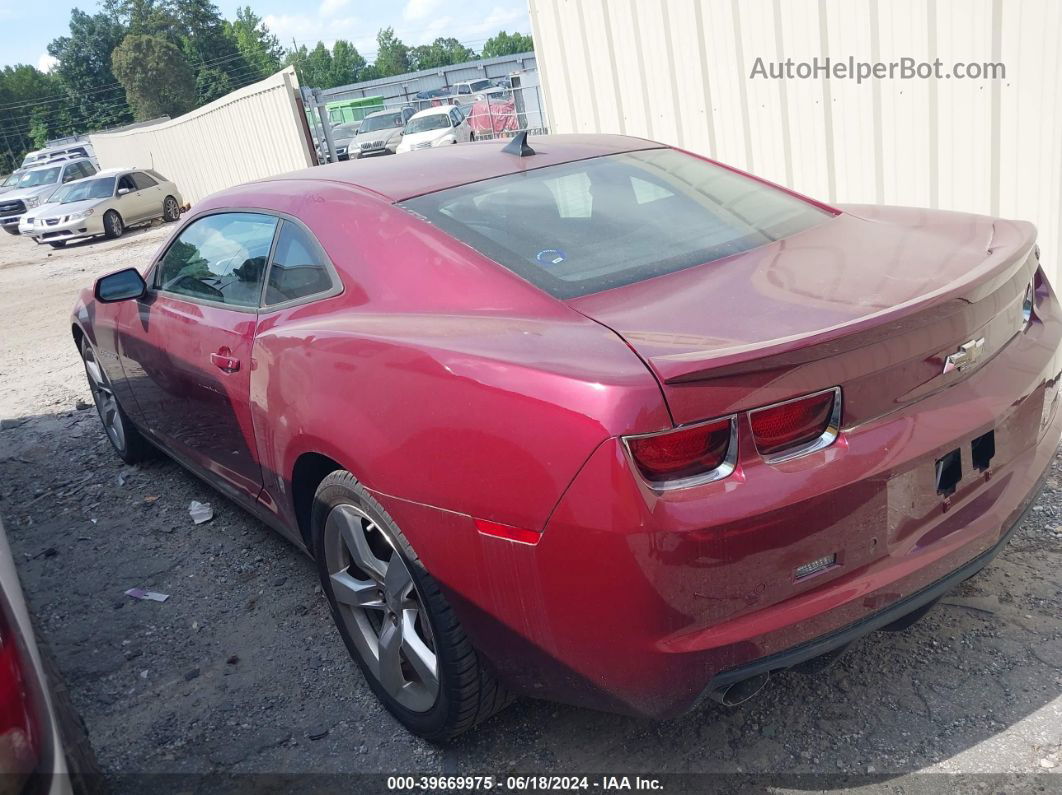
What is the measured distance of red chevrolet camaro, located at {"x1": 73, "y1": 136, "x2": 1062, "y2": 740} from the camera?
1919 millimetres

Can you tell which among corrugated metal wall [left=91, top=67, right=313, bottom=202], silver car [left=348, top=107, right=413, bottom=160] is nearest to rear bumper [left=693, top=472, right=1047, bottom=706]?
corrugated metal wall [left=91, top=67, right=313, bottom=202]

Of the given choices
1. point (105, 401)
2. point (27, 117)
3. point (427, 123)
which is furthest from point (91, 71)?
point (105, 401)

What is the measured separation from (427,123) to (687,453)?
2422 cm

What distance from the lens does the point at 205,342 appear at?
3.51 m

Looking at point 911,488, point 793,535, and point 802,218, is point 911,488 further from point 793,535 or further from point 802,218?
point 802,218

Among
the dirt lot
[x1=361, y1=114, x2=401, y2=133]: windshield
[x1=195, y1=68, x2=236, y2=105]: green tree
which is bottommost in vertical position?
the dirt lot

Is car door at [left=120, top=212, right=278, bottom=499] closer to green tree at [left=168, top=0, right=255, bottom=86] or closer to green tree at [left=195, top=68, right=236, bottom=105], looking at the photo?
green tree at [left=195, top=68, right=236, bottom=105]

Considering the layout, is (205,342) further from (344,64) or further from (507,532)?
(344,64)

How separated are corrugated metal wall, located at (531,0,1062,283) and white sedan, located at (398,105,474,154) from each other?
1692 cm

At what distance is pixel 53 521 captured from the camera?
15.7 feet

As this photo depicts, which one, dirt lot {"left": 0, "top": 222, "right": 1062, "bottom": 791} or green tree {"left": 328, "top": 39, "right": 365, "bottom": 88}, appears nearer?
dirt lot {"left": 0, "top": 222, "right": 1062, "bottom": 791}

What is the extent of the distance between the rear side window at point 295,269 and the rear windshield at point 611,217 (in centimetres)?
38

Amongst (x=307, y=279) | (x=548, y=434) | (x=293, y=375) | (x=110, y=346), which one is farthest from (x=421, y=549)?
(x=110, y=346)

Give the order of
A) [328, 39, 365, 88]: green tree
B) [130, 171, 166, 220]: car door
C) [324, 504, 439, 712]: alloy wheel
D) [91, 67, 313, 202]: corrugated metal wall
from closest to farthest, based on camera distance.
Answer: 1. [324, 504, 439, 712]: alloy wheel
2. [91, 67, 313, 202]: corrugated metal wall
3. [130, 171, 166, 220]: car door
4. [328, 39, 365, 88]: green tree
